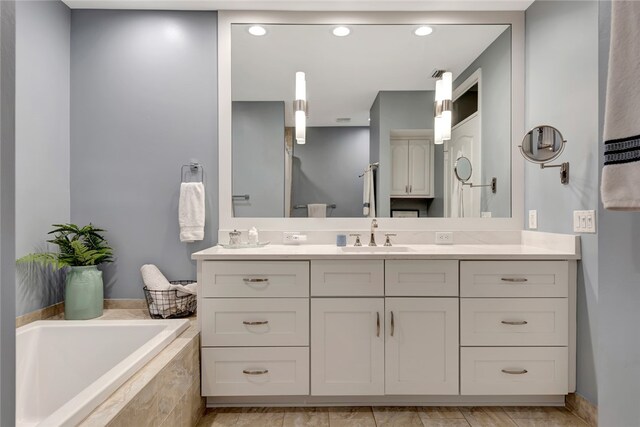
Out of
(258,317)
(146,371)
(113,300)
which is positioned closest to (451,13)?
(258,317)

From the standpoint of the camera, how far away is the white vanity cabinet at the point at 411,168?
239cm

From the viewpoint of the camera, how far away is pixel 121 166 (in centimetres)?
234

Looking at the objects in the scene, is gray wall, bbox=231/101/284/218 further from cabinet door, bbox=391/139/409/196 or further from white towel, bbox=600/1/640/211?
white towel, bbox=600/1/640/211

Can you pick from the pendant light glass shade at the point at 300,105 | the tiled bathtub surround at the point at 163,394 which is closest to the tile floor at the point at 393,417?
the tiled bathtub surround at the point at 163,394

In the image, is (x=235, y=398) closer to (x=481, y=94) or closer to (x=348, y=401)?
(x=348, y=401)

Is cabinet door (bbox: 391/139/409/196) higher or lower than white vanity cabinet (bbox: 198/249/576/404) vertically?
higher

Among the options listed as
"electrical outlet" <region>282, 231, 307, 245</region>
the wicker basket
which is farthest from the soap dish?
the wicker basket

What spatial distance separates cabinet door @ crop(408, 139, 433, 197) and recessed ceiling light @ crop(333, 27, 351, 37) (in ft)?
2.72

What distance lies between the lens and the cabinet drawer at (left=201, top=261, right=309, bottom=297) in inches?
72.1

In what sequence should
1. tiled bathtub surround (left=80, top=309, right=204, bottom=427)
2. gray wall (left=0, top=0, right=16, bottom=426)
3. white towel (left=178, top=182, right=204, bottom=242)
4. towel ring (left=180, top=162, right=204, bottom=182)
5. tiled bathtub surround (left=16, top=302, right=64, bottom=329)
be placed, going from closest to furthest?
gray wall (left=0, top=0, right=16, bottom=426) < tiled bathtub surround (left=80, top=309, right=204, bottom=427) < tiled bathtub surround (left=16, top=302, right=64, bottom=329) < white towel (left=178, top=182, right=204, bottom=242) < towel ring (left=180, top=162, right=204, bottom=182)

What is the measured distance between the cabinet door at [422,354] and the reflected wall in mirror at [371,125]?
0.80m

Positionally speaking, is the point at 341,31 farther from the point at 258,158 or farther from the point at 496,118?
the point at 496,118

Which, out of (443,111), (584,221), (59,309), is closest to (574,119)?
(584,221)

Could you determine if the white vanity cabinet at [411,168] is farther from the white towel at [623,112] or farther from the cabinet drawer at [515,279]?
the white towel at [623,112]
